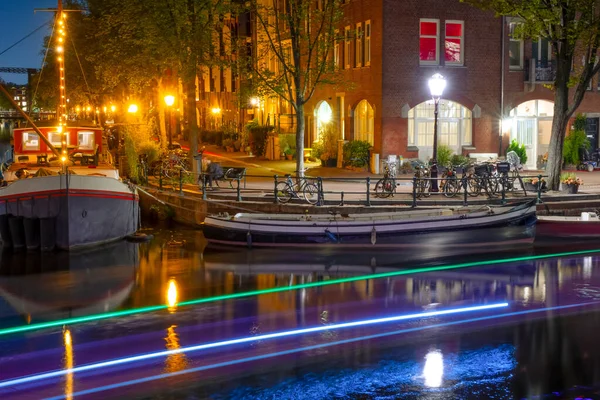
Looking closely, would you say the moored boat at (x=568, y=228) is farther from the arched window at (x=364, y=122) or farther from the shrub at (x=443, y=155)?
the arched window at (x=364, y=122)

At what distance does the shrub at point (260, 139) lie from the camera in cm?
4891

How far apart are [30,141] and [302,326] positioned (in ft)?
67.1

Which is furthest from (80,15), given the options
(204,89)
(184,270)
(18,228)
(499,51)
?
(184,270)

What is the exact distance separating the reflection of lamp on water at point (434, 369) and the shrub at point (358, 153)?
2477 centimetres

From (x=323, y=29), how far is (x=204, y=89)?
4943cm

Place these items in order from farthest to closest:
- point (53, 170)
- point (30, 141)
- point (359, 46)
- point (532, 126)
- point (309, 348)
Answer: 1. point (532, 126)
2. point (359, 46)
3. point (30, 141)
4. point (53, 170)
5. point (309, 348)

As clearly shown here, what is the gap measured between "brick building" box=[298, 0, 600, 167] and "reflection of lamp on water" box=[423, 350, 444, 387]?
79.3 feet

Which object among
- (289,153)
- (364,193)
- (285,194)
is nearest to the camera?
(364,193)

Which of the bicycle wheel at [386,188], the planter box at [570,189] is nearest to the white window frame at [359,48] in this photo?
the bicycle wheel at [386,188]

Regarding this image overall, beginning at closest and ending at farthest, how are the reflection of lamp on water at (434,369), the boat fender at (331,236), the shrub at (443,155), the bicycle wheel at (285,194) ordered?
the reflection of lamp on water at (434,369) < the boat fender at (331,236) < the bicycle wheel at (285,194) < the shrub at (443,155)

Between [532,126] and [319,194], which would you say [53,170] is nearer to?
[319,194]

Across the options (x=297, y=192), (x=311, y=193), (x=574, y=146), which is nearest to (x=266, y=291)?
(x=311, y=193)

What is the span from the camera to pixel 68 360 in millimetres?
13289

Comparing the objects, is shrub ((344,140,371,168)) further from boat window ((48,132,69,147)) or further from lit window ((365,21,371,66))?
boat window ((48,132,69,147))
